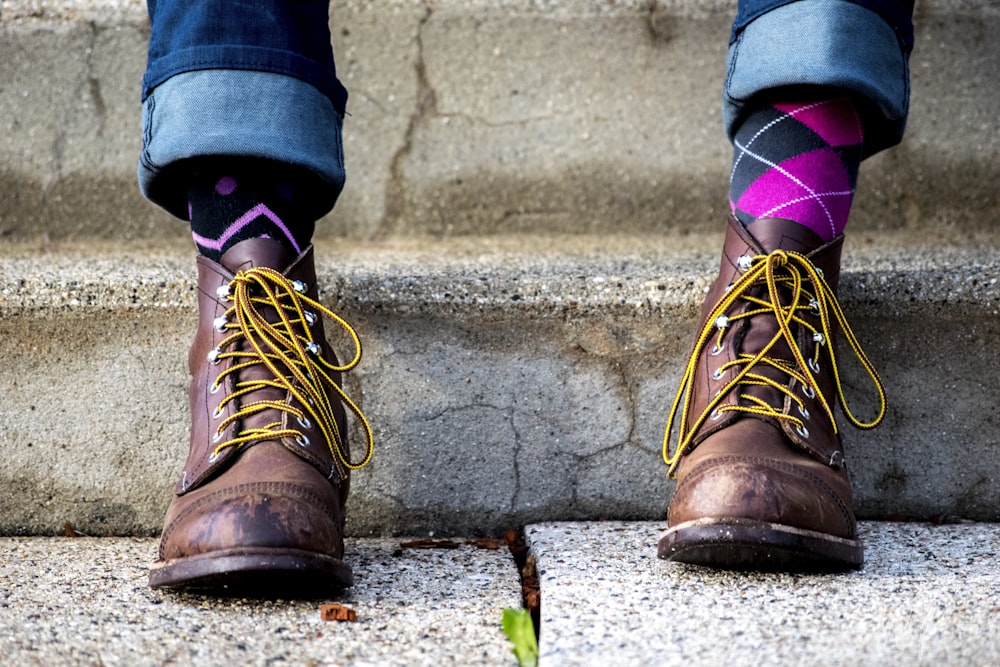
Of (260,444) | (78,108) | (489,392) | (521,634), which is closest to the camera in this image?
(521,634)

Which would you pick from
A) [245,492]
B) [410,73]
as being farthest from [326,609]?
[410,73]

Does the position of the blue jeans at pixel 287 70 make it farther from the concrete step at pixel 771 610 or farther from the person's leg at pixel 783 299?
the concrete step at pixel 771 610

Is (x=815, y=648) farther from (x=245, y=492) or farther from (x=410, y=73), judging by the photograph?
(x=410, y=73)

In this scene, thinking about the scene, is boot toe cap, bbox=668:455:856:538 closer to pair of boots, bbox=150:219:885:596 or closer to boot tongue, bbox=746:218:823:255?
pair of boots, bbox=150:219:885:596

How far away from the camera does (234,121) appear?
93 cm

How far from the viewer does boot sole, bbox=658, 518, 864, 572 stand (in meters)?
0.83


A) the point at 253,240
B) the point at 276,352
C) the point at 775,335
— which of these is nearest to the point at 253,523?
the point at 276,352

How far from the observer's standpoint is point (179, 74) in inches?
37.3

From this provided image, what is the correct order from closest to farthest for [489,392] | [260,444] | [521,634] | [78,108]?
[521,634] < [260,444] < [489,392] < [78,108]

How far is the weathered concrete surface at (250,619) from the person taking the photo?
0.75m

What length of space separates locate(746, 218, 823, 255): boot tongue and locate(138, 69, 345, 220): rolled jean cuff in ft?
1.44

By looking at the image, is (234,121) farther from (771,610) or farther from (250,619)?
(771,610)

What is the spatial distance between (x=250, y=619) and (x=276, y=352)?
0.25 metres

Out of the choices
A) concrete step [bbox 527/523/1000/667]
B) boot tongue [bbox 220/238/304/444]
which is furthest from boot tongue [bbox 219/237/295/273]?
concrete step [bbox 527/523/1000/667]
